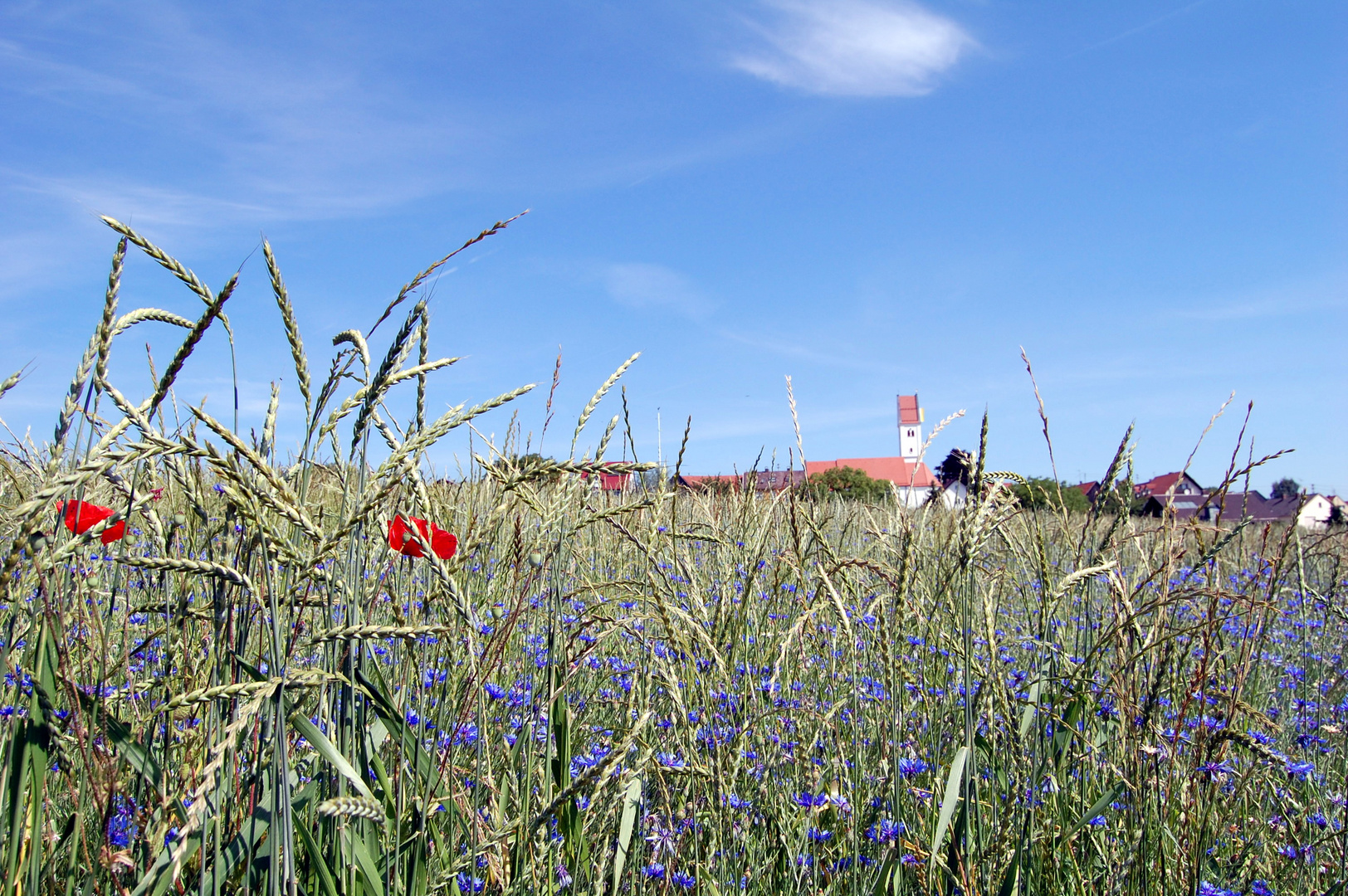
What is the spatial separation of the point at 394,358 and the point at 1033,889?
1.66 m

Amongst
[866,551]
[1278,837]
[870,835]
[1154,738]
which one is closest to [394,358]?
[870,835]

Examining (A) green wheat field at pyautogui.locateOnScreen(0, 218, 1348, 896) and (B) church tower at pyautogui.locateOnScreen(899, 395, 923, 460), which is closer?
(A) green wheat field at pyautogui.locateOnScreen(0, 218, 1348, 896)

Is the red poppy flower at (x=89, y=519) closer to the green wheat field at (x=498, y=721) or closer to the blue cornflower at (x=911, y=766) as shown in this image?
the green wheat field at (x=498, y=721)

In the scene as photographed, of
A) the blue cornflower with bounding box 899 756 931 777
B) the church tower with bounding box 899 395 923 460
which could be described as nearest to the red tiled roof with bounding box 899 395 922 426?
the church tower with bounding box 899 395 923 460

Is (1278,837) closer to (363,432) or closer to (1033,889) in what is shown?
(1033,889)

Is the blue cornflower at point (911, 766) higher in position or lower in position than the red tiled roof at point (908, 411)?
lower

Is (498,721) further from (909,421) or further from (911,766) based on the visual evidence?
(909,421)

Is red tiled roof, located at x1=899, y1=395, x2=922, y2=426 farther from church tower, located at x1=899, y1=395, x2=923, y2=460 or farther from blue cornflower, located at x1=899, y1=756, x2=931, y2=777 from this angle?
blue cornflower, located at x1=899, y1=756, x2=931, y2=777

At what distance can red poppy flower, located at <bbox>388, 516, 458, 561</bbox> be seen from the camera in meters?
1.21

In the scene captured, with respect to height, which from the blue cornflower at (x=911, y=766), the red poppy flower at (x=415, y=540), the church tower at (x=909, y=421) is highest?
the church tower at (x=909, y=421)

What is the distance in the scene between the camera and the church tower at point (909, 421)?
101375mm

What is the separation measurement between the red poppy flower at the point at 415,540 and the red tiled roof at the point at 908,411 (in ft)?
352

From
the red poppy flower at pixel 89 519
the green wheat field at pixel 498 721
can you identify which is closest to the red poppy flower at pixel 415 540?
the green wheat field at pixel 498 721

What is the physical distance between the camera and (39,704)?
1025 millimetres
